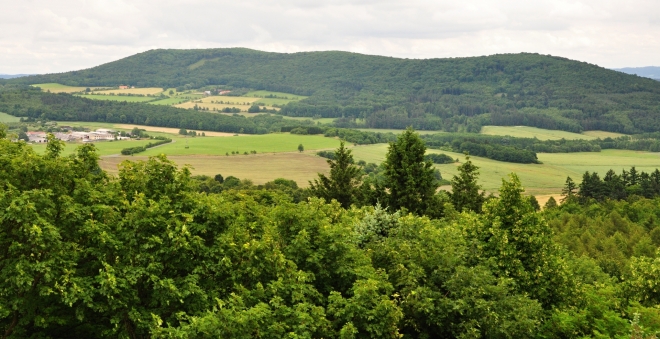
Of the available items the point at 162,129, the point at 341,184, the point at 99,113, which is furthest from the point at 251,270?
the point at 99,113

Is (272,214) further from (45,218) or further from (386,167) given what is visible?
(386,167)

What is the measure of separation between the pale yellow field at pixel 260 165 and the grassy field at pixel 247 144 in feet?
19.5

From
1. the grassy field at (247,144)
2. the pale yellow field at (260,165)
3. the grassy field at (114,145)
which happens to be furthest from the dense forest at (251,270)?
the grassy field at (247,144)

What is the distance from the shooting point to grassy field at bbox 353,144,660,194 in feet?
389

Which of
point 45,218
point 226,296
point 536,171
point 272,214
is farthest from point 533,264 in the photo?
point 536,171

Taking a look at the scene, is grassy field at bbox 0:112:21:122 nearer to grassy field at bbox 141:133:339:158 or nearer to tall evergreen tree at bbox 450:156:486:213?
grassy field at bbox 141:133:339:158

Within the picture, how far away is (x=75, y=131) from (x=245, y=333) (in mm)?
142100

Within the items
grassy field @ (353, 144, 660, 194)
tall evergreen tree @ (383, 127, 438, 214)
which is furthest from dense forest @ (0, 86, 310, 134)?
tall evergreen tree @ (383, 127, 438, 214)

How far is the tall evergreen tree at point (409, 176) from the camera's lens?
42.7 meters

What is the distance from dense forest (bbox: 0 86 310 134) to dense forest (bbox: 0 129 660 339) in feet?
537

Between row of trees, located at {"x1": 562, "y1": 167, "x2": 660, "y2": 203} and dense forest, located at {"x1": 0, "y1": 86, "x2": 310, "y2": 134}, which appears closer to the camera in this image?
row of trees, located at {"x1": 562, "y1": 167, "x2": 660, "y2": 203}

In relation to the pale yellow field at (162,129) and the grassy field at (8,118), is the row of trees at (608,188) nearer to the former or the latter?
the pale yellow field at (162,129)

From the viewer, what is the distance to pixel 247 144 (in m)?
143

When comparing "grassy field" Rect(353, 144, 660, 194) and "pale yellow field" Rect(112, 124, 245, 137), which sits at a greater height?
"pale yellow field" Rect(112, 124, 245, 137)
